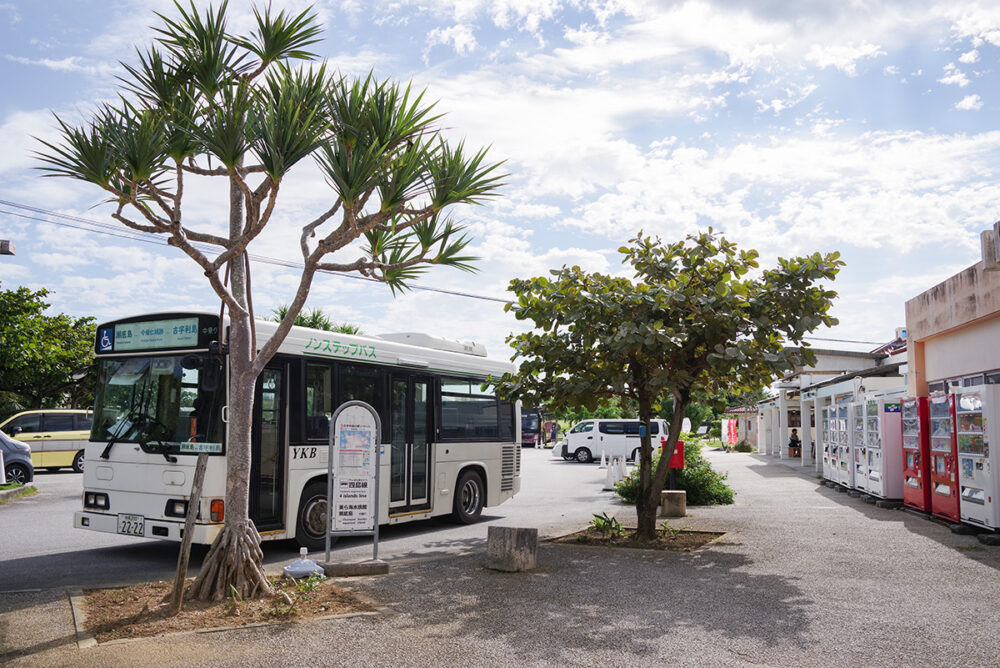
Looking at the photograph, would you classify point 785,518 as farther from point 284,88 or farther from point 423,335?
point 284,88

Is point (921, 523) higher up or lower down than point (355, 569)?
lower down

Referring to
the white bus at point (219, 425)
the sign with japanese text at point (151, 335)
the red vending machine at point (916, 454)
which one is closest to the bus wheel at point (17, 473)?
the white bus at point (219, 425)

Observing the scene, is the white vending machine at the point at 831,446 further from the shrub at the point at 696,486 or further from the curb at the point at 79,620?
the curb at the point at 79,620

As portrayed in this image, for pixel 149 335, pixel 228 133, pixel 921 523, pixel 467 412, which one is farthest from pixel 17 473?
pixel 921 523

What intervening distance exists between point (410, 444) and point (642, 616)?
571 centimetres

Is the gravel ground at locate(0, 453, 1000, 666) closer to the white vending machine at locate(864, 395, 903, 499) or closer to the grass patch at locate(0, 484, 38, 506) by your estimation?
the white vending machine at locate(864, 395, 903, 499)

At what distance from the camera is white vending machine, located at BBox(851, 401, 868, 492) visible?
56.3 ft

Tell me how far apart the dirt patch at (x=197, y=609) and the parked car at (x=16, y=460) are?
13240 millimetres

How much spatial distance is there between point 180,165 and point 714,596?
6.14 m

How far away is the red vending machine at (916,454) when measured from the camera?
1377 centimetres

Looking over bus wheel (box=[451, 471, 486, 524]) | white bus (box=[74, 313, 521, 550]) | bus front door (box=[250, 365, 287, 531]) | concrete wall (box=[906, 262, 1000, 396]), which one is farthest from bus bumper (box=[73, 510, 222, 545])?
concrete wall (box=[906, 262, 1000, 396])

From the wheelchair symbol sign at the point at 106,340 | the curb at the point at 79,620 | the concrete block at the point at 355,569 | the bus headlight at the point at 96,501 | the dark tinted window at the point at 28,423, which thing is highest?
the wheelchair symbol sign at the point at 106,340

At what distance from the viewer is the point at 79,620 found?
21.5 feet

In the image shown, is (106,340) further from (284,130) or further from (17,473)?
(17,473)
